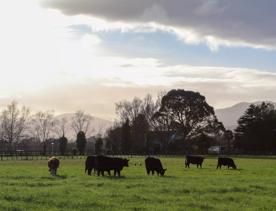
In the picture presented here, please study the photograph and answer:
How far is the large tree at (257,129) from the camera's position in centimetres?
12519

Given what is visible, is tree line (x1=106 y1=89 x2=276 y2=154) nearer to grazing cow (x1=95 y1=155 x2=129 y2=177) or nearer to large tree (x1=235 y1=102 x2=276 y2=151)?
large tree (x1=235 y1=102 x2=276 y2=151)

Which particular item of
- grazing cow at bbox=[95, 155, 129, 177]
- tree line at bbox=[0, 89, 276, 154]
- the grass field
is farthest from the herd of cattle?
tree line at bbox=[0, 89, 276, 154]

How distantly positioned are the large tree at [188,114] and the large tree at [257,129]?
6.42m

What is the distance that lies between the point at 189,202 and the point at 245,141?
364 ft

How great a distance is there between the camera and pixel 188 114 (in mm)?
131500

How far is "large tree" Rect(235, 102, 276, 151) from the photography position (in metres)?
125

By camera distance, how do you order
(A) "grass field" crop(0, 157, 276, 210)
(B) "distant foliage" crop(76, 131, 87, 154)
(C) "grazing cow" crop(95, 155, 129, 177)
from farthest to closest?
(B) "distant foliage" crop(76, 131, 87, 154) < (C) "grazing cow" crop(95, 155, 129, 177) < (A) "grass field" crop(0, 157, 276, 210)

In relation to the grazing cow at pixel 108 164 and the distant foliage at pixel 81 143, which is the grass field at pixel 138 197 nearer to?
the grazing cow at pixel 108 164

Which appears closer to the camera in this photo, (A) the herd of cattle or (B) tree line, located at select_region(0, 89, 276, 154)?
(A) the herd of cattle

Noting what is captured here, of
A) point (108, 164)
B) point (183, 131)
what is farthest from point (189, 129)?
point (108, 164)

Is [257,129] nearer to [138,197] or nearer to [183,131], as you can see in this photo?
[183,131]

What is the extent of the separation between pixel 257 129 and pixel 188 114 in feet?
56.8

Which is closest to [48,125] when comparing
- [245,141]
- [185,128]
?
[185,128]

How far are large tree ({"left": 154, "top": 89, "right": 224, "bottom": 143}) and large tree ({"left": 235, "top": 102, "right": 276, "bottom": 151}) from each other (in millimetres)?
6417
